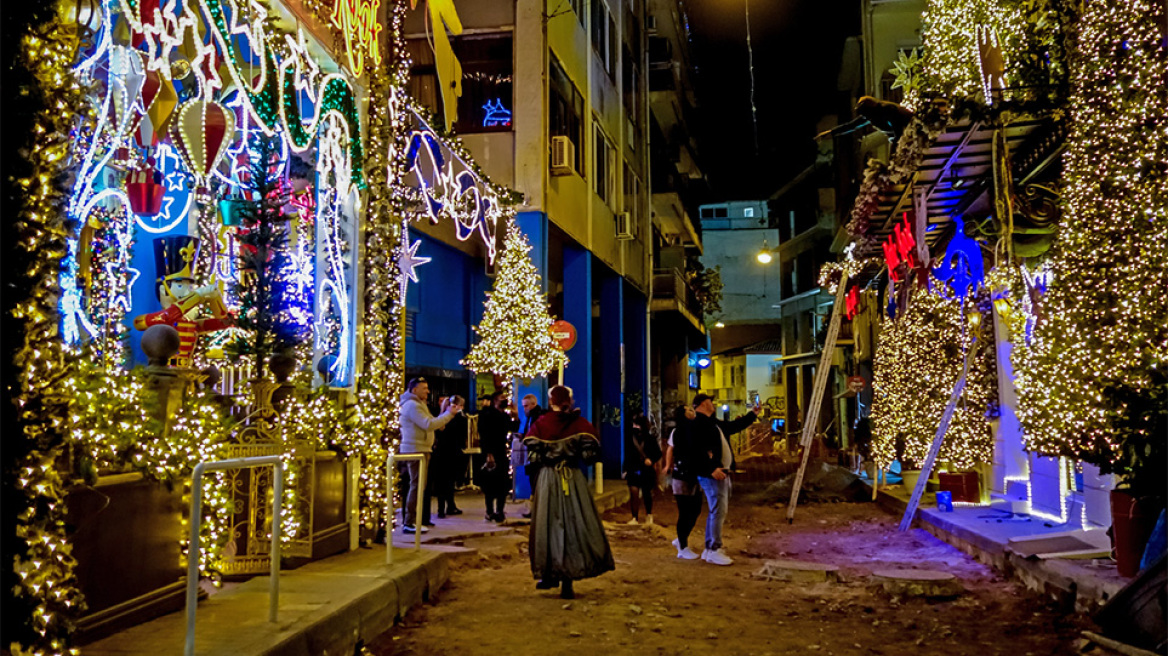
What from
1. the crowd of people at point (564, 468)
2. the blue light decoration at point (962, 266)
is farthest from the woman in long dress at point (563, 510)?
the blue light decoration at point (962, 266)

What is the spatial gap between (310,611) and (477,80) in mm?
14109

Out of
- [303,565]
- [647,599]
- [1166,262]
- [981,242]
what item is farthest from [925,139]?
[303,565]

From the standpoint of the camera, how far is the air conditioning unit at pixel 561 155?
1772 cm

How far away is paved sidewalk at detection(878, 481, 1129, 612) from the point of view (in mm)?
6840

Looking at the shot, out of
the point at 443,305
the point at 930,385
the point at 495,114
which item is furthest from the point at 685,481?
the point at 495,114

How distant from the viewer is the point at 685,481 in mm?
10477

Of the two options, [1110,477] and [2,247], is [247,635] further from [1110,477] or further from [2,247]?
[1110,477]

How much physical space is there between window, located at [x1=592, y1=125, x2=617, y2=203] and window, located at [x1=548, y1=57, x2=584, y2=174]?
1249 millimetres

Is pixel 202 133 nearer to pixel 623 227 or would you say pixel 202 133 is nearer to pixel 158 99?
pixel 158 99

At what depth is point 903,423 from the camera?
15.8 m

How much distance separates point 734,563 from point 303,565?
16.1 feet

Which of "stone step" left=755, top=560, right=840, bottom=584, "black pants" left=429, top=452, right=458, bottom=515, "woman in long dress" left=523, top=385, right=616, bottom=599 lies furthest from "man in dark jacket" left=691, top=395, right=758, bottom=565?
"black pants" left=429, top=452, right=458, bottom=515

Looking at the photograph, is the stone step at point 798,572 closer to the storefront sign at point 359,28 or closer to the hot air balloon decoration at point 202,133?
the hot air balloon decoration at point 202,133

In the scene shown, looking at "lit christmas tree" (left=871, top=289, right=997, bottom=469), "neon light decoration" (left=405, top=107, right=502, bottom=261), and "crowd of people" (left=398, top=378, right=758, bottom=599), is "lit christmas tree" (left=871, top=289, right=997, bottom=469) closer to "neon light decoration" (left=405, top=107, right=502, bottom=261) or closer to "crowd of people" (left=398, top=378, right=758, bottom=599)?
"crowd of people" (left=398, top=378, right=758, bottom=599)
